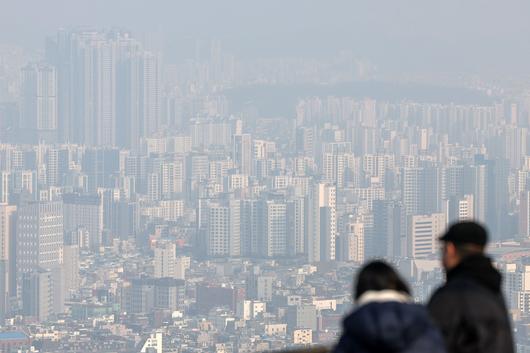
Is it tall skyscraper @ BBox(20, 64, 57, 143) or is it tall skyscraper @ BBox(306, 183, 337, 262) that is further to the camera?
tall skyscraper @ BBox(20, 64, 57, 143)

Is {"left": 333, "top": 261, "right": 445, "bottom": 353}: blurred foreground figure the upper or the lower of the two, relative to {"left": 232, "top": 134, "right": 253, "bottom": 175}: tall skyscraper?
lower

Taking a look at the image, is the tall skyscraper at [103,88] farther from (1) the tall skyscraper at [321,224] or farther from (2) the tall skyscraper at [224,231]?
(1) the tall skyscraper at [321,224]

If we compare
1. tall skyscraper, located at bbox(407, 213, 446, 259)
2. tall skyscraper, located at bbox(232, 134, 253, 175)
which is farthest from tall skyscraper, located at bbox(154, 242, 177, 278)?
tall skyscraper, located at bbox(232, 134, 253, 175)

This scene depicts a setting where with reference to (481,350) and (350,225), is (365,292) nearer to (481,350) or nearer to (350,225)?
(481,350)

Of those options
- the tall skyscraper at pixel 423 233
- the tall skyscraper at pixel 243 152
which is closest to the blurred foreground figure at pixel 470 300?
the tall skyscraper at pixel 423 233

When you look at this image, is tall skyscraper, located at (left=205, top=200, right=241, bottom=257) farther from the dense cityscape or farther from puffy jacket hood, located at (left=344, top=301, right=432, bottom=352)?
puffy jacket hood, located at (left=344, top=301, right=432, bottom=352)

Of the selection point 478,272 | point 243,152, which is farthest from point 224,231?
point 478,272

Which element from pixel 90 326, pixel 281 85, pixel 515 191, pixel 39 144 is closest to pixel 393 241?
pixel 515 191
